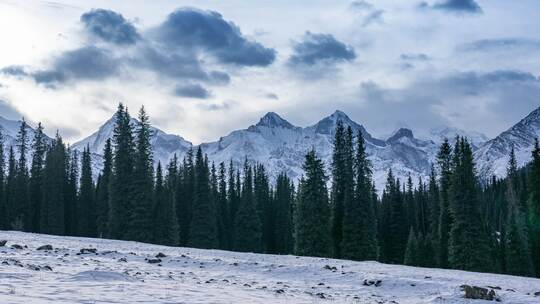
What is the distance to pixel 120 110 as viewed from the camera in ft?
237

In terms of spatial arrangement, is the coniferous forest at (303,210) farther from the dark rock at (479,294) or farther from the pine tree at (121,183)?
the dark rock at (479,294)

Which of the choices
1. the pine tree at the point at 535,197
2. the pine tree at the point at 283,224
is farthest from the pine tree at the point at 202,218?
the pine tree at the point at 535,197

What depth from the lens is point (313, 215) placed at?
195ft

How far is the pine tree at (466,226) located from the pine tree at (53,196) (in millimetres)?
52103

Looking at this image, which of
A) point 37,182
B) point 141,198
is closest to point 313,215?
point 141,198

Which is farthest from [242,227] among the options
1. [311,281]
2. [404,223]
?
[311,281]

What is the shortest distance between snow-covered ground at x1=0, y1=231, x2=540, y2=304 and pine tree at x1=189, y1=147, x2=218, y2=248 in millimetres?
39539

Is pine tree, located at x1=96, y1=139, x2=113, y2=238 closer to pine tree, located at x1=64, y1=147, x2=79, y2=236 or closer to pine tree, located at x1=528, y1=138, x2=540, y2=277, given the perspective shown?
pine tree, located at x1=64, y1=147, x2=79, y2=236

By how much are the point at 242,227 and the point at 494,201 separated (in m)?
87.2

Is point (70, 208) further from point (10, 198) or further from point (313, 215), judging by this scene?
point (313, 215)

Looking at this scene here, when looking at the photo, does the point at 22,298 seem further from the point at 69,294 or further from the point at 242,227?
the point at 242,227

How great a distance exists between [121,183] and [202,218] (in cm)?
1450

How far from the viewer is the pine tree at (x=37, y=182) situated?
8112 cm

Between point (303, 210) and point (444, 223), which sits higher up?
point (303, 210)
